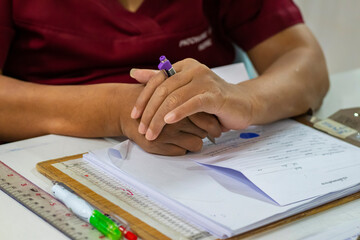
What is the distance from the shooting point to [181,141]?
3.10ft

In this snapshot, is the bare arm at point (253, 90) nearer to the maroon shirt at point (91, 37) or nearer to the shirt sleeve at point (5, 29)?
the maroon shirt at point (91, 37)

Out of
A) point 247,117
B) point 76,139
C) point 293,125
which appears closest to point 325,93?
point 293,125

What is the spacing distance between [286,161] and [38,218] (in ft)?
1.39

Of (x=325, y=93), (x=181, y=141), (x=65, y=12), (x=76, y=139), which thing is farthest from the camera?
(x=325, y=93)

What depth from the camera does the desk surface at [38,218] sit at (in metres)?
0.73

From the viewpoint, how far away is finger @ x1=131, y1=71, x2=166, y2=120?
0.94 metres

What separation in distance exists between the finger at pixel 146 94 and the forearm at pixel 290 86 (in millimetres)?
229

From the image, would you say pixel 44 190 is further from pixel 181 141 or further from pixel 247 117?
pixel 247 117

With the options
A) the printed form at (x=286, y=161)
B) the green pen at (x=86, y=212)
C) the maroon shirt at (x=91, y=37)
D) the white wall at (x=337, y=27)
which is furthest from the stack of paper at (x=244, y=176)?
the white wall at (x=337, y=27)

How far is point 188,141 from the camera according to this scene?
3.12 feet

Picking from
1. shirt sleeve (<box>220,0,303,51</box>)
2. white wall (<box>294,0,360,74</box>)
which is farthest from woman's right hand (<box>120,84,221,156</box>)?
white wall (<box>294,0,360,74</box>)

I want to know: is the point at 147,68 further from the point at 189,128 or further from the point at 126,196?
the point at 126,196

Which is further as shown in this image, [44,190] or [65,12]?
[65,12]

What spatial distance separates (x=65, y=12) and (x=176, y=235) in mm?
664
